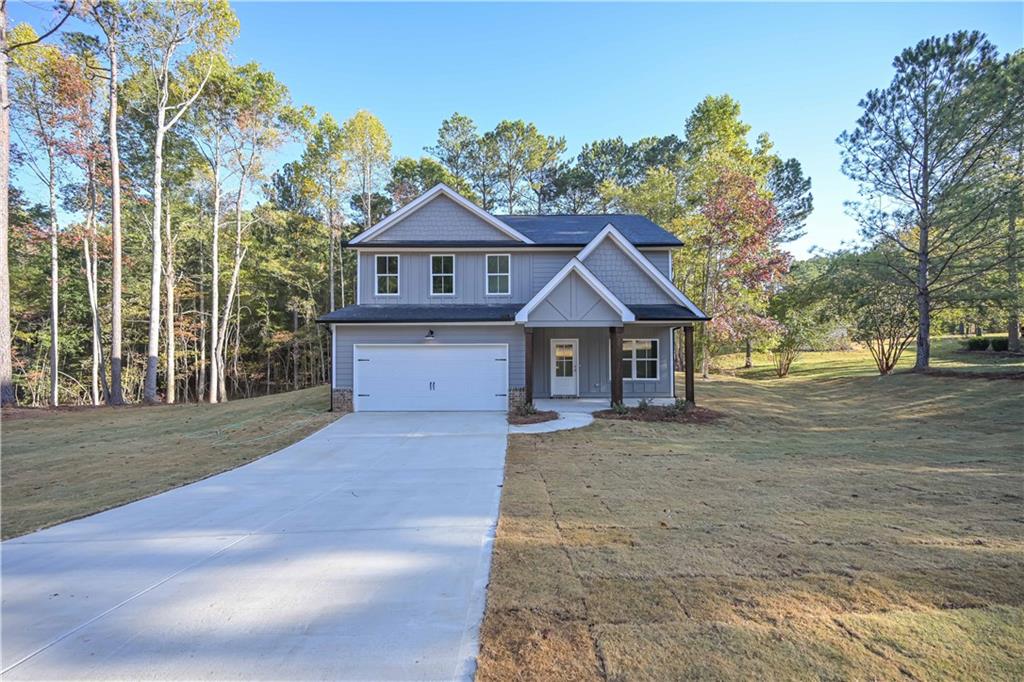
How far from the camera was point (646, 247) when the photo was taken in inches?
695

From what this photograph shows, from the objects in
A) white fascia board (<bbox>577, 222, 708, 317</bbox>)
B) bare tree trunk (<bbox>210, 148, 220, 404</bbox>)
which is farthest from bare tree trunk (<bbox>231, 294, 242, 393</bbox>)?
white fascia board (<bbox>577, 222, 708, 317</bbox>)

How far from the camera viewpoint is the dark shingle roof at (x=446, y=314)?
14.8 metres

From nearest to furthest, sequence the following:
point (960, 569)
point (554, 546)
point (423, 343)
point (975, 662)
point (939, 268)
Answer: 1. point (975, 662)
2. point (960, 569)
3. point (554, 546)
4. point (423, 343)
5. point (939, 268)

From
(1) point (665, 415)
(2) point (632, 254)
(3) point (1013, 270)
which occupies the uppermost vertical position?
(2) point (632, 254)

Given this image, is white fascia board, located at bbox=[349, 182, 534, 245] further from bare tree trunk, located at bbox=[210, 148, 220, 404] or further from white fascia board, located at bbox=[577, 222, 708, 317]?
bare tree trunk, located at bbox=[210, 148, 220, 404]

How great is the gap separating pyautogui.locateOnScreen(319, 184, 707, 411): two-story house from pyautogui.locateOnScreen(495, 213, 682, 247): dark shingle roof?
0.37ft

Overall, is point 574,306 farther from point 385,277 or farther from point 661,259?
point 385,277

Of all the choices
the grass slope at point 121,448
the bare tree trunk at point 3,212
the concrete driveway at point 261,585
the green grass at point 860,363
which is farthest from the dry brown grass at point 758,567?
the bare tree trunk at point 3,212

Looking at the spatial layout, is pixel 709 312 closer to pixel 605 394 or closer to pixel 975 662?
pixel 605 394

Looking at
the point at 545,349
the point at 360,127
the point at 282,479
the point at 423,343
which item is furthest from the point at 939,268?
the point at 360,127

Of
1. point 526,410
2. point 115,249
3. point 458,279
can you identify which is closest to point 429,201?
point 458,279

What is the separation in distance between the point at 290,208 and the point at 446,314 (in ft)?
73.7

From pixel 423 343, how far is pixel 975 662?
44.8 ft

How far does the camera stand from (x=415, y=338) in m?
15.1
